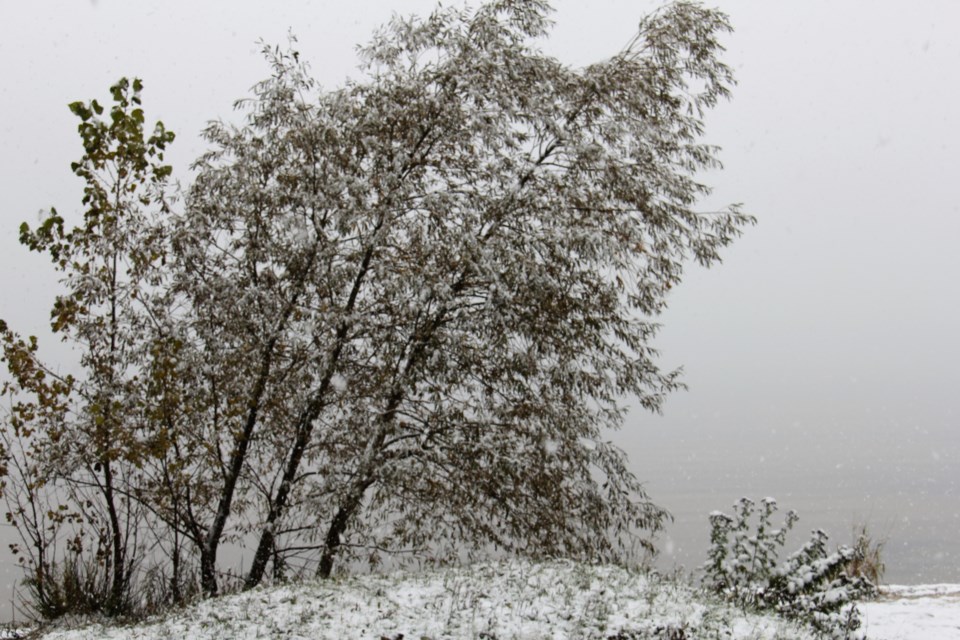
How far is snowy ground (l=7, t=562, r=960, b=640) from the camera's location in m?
6.94

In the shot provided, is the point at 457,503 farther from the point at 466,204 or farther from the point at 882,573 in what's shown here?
the point at 882,573

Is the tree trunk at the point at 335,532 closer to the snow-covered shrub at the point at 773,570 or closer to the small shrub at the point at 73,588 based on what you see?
the small shrub at the point at 73,588

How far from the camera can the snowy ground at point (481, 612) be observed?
6941mm

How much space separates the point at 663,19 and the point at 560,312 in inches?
187

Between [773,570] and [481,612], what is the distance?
3.50 m

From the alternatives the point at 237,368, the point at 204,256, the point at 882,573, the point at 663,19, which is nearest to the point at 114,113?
the point at 204,256

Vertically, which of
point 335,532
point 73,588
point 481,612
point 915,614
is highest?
point 335,532

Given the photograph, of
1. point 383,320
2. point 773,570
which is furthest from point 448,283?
point 773,570

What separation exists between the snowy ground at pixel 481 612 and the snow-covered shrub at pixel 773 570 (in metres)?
0.53

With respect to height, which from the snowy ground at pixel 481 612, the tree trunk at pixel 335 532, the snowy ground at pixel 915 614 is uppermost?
the tree trunk at pixel 335 532

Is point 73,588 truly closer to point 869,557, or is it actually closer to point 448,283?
point 448,283

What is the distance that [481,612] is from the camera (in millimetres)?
7227

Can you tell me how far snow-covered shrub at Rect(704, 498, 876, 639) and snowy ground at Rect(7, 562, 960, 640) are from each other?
530mm

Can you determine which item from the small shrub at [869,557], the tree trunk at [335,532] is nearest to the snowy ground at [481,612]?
the tree trunk at [335,532]
